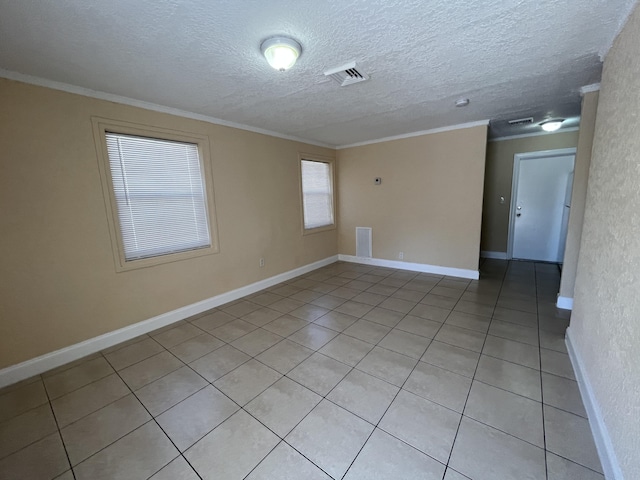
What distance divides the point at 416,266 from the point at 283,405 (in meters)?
3.55

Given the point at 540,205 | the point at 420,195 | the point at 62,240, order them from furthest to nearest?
the point at 540,205 < the point at 420,195 < the point at 62,240

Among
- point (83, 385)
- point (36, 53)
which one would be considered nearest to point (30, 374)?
point (83, 385)

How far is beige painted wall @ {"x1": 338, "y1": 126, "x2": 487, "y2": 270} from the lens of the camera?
12.9 feet

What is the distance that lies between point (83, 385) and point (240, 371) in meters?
1.20

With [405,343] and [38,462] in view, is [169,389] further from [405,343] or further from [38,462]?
[405,343]

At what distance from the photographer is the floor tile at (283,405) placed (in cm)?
159

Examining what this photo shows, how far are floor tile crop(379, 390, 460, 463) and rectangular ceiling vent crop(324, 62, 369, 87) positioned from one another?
97.5 inches

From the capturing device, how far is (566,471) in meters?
1.25

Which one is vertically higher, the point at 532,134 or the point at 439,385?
the point at 532,134

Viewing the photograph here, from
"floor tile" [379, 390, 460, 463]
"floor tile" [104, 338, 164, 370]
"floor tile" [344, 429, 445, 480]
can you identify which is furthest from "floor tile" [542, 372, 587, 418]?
"floor tile" [104, 338, 164, 370]

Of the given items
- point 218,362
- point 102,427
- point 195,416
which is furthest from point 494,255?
point 102,427

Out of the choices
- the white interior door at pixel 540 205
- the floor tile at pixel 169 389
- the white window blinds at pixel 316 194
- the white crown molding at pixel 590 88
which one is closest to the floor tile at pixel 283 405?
the floor tile at pixel 169 389

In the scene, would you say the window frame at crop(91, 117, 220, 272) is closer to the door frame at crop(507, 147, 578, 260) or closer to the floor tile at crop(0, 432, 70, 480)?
the floor tile at crop(0, 432, 70, 480)

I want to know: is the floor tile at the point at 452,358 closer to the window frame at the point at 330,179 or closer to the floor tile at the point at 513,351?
the floor tile at the point at 513,351
